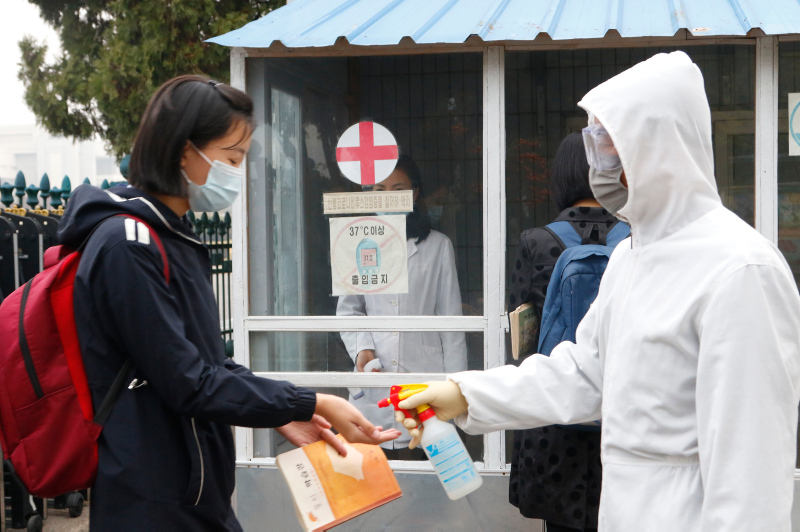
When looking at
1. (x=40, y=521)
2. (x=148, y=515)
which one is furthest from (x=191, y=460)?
(x=40, y=521)

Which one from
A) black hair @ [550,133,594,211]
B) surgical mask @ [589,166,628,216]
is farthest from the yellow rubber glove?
black hair @ [550,133,594,211]

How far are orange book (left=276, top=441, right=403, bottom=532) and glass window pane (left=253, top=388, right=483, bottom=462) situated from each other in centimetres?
182

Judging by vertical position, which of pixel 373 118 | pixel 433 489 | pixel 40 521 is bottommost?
pixel 40 521

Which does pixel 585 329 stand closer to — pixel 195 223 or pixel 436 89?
pixel 436 89

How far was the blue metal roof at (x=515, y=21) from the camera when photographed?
356 centimetres

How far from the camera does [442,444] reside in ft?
6.73

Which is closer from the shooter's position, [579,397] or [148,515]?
[148,515]

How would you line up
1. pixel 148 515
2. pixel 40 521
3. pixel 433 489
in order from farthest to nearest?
pixel 40 521, pixel 433 489, pixel 148 515

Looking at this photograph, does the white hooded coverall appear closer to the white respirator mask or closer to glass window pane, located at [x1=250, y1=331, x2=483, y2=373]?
the white respirator mask

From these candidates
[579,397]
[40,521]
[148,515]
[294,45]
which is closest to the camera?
[148,515]

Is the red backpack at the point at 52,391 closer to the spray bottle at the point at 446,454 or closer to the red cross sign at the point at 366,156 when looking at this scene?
the spray bottle at the point at 446,454

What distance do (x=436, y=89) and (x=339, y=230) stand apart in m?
0.89

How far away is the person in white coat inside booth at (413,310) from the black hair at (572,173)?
117 cm

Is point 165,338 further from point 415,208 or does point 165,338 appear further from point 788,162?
point 788,162
